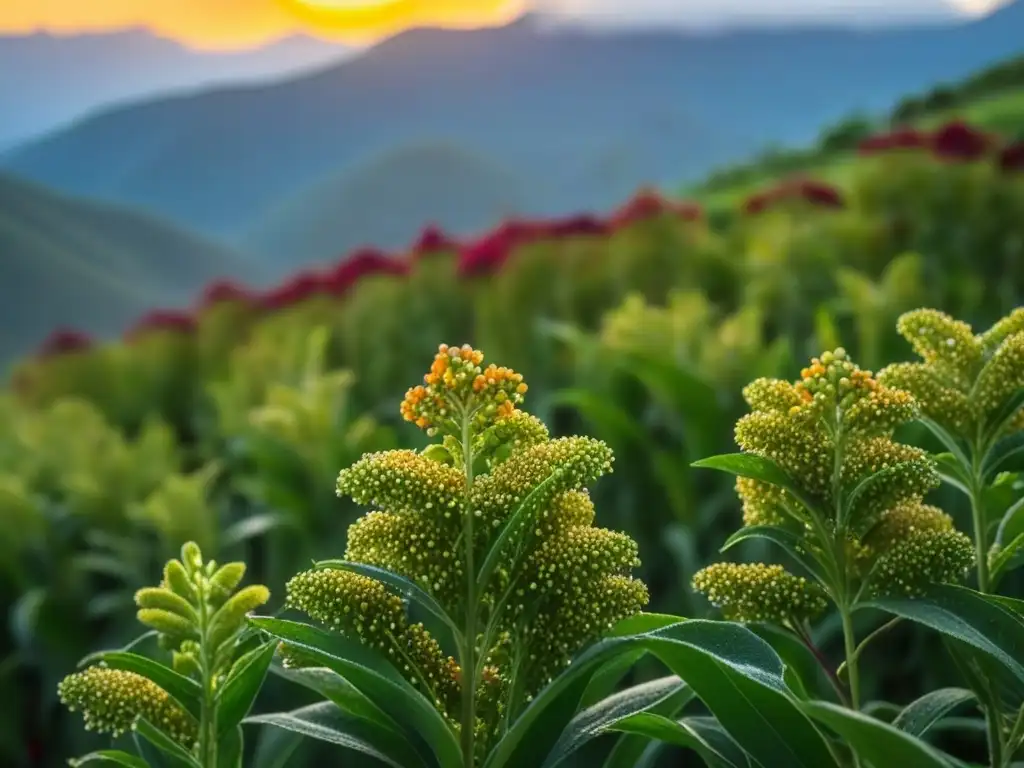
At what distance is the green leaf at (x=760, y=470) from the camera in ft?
2.29

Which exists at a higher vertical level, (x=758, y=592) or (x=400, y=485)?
(x=400, y=485)

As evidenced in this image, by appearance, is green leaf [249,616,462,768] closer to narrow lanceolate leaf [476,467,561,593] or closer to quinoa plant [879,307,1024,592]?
narrow lanceolate leaf [476,467,561,593]

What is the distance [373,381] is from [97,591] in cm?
94

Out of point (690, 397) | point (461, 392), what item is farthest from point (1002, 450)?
point (690, 397)

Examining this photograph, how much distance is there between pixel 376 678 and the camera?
0.63 metres

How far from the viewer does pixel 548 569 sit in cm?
64

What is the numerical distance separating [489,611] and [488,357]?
1946mm

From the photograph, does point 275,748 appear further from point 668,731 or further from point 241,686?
point 668,731

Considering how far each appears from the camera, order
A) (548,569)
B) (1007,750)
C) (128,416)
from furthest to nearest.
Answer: (128,416) < (1007,750) < (548,569)

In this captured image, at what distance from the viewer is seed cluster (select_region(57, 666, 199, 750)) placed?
2.34 feet

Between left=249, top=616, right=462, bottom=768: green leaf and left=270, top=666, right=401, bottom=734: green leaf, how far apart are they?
0.04ft

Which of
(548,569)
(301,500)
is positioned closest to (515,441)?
(548,569)

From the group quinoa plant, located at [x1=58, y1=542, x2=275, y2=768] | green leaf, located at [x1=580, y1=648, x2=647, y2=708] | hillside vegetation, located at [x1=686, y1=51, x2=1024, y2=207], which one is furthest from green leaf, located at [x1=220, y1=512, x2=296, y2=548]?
hillside vegetation, located at [x1=686, y1=51, x2=1024, y2=207]

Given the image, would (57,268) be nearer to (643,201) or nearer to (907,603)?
(643,201)
